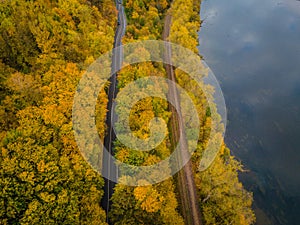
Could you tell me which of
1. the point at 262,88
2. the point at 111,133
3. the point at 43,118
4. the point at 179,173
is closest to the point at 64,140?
the point at 43,118

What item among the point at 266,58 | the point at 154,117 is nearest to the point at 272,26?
the point at 266,58

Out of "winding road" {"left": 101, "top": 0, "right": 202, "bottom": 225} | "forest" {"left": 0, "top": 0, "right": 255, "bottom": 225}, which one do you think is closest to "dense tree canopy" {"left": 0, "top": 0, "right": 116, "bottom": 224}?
"forest" {"left": 0, "top": 0, "right": 255, "bottom": 225}

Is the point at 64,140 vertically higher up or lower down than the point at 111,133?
higher up

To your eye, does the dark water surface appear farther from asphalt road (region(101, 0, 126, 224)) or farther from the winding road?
asphalt road (region(101, 0, 126, 224))

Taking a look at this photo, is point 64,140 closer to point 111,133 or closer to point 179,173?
point 111,133

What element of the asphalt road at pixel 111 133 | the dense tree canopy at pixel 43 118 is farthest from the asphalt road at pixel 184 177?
the dense tree canopy at pixel 43 118

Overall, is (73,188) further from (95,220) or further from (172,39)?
(172,39)

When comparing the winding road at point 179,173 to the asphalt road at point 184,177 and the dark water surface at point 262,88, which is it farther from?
the dark water surface at point 262,88
